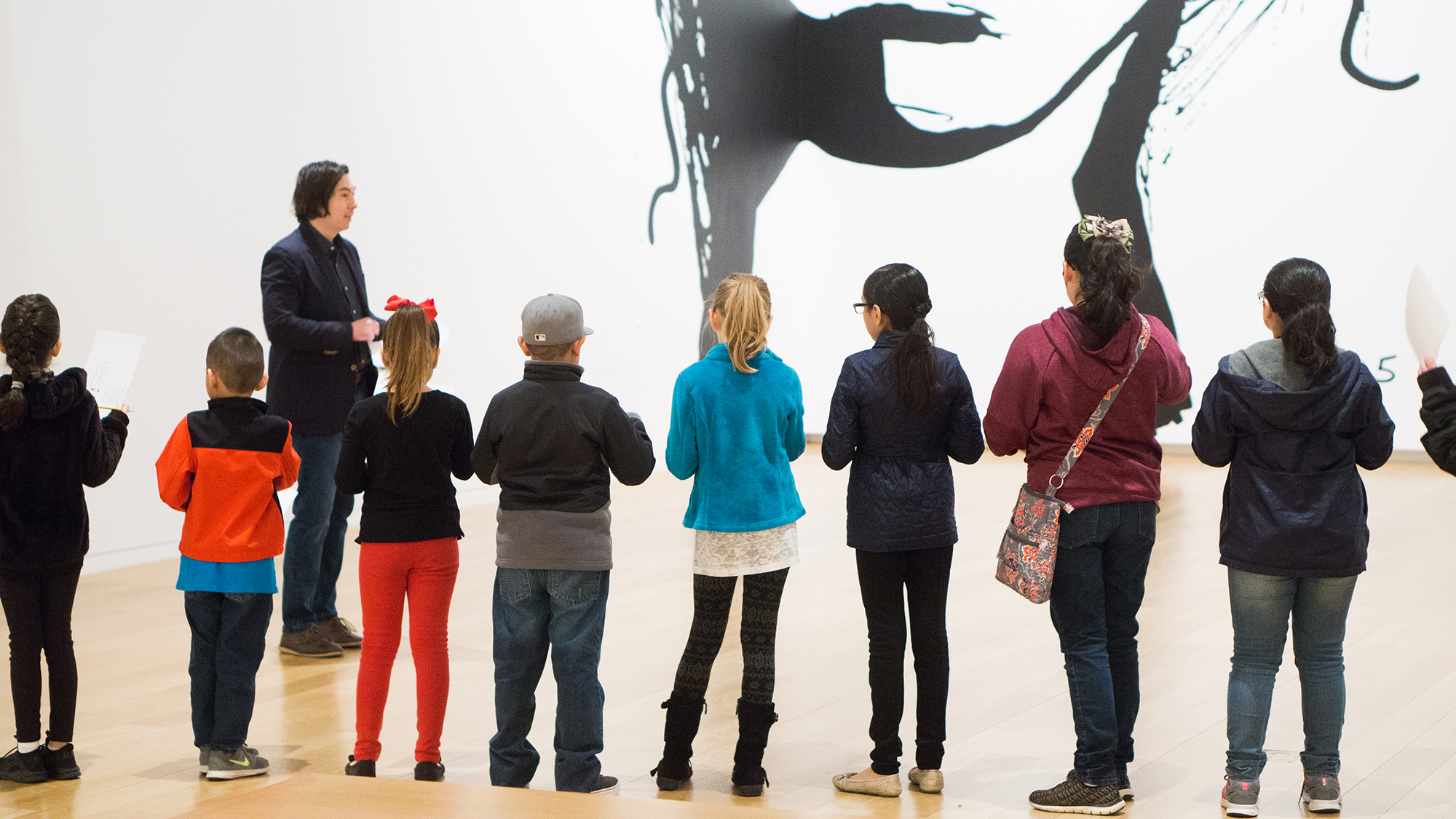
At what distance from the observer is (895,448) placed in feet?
9.46

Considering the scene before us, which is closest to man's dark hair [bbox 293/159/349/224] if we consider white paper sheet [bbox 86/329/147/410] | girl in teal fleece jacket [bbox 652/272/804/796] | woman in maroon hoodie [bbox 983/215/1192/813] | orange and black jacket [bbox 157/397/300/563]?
white paper sheet [bbox 86/329/147/410]

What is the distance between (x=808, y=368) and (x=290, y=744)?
7.74m

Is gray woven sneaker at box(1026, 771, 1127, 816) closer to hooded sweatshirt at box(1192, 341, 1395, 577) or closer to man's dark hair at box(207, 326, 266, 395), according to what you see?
hooded sweatshirt at box(1192, 341, 1395, 577)

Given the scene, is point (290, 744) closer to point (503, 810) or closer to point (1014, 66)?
point (503, 810)

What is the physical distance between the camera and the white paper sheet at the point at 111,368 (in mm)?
3109

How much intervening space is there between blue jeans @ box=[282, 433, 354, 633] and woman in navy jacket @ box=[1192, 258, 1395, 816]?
2.59 metres

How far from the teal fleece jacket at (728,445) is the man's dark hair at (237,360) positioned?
3.09 feet

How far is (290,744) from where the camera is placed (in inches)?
130

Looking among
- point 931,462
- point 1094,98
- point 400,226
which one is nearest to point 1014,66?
point 1094,98

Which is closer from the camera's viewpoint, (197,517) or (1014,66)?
(197,517)

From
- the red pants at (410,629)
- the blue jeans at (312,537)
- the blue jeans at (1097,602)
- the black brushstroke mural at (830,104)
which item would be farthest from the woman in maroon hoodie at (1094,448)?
the black brushstroke mural at (830,104)

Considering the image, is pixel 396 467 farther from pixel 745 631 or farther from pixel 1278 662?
pixel 1278 662

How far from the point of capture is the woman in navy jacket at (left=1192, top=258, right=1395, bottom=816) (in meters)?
2.64

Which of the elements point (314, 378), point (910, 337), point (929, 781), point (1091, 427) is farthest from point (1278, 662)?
point (314, 378)
